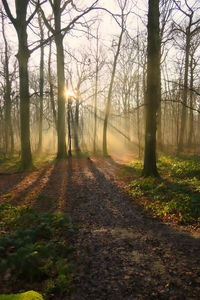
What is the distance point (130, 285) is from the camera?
104 inches

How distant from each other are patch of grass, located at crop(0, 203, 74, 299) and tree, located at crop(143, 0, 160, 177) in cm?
542

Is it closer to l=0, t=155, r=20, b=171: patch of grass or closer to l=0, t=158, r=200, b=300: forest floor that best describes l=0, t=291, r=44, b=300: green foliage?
l=0, t=158, r=200, b=300: forest floor

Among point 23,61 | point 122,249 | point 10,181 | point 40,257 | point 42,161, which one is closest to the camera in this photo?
point 40,257

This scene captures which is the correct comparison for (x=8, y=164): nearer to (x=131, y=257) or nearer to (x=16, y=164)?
(x=16, y=164)

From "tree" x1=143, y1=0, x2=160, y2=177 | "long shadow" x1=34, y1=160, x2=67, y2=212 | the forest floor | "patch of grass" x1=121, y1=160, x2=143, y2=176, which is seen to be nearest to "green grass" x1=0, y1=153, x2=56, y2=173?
"long shadow" x1=34, y1=160, x2=67, y2=212

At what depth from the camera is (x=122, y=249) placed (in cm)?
360

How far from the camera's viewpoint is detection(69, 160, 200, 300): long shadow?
255 cm

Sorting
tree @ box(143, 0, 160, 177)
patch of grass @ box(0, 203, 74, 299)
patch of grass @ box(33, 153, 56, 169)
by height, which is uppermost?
tree @ box(143, 0, 160, 177)

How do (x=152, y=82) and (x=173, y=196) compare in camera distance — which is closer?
(x=173, y=196)

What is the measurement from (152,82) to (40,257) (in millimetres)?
7984

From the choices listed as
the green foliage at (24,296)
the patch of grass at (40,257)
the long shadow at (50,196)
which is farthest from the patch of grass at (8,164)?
the green foliage at (24,296)

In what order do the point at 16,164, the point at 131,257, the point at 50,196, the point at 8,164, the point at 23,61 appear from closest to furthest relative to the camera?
the point at 131,257 → the point at 50,196 → the point at 23,61 → the point at 16,164 → the point at 8,164

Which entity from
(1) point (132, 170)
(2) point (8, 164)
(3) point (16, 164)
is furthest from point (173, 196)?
(2) point (8, 164)

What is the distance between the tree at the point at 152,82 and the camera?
8125 millimetres
